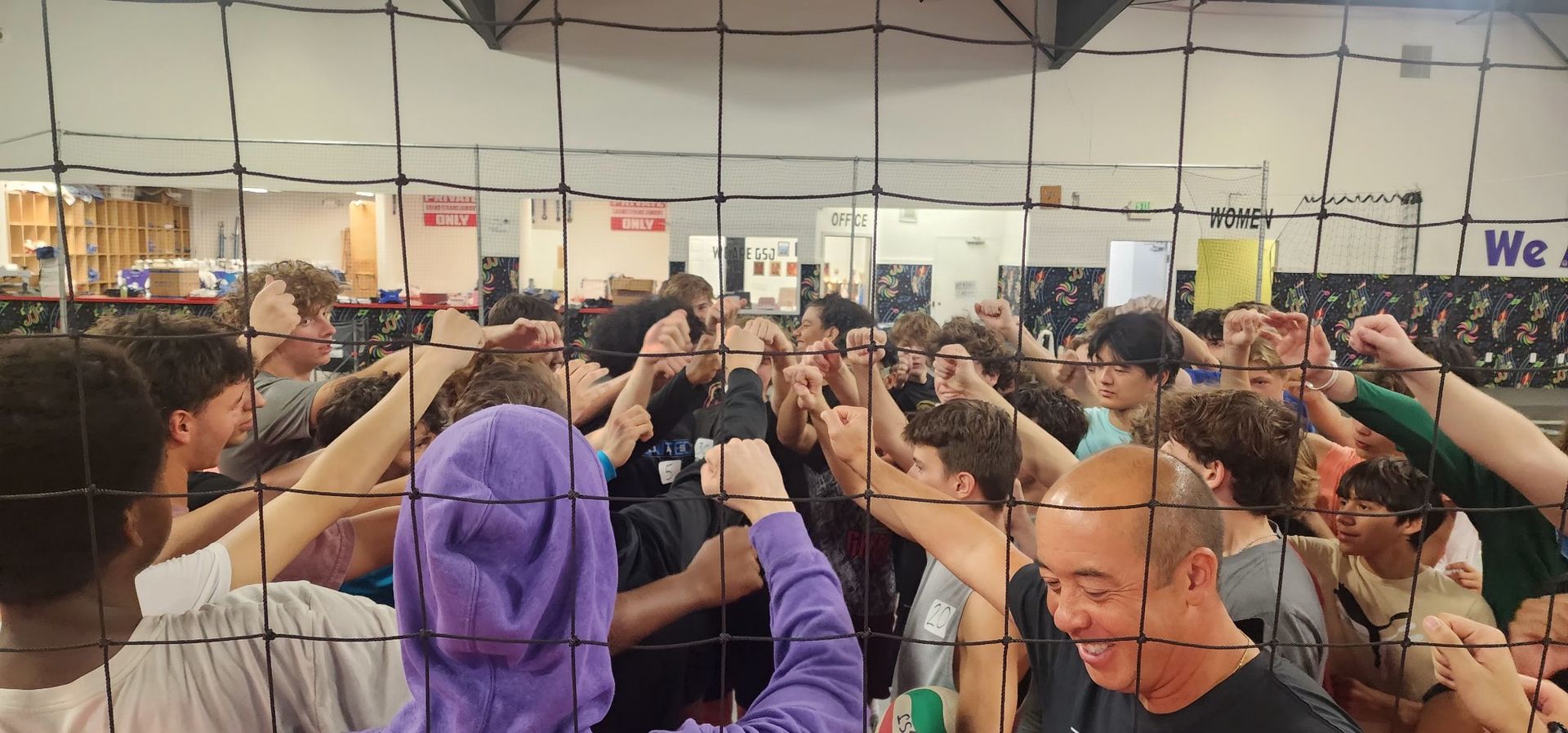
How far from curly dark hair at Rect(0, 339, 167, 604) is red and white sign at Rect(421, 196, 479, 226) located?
5.23m

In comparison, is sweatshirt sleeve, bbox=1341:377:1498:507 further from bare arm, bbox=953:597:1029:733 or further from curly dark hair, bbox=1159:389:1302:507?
bare arm, bbox=953:597:1029:733

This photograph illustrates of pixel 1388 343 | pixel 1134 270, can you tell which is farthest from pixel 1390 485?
pixel 1134 270

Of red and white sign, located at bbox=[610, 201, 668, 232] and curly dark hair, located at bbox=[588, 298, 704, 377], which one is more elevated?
red and white sign, located at bbox=[610, 201, 668, 232]

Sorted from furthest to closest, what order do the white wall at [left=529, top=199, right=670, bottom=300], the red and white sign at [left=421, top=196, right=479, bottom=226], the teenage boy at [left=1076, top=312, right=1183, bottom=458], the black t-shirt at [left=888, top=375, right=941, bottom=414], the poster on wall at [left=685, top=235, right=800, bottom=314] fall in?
the white wall at [left=529, top=199, right=670, bottom=300]
the red and white sign at [left=421, top=196, right=479, bottom=226]
the poster on wall at [left=685, top=235, right=800, bottom=314]
the black t-shirt at [left=888, top=375, right=941, bottom=414]
the teenage boy at [left=1076, top=312, right=1183, bottom=458]

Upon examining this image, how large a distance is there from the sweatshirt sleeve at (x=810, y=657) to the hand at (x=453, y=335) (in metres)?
0.46

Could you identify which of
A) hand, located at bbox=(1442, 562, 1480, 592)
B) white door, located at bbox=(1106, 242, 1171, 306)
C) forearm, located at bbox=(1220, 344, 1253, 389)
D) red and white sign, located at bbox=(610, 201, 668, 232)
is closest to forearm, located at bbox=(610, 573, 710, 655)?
forearm, located at bbox=(1220, 344, 1253, 389)

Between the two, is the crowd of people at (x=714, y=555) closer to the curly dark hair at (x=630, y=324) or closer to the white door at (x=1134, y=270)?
the curly dark hair at (x=630, y=324)

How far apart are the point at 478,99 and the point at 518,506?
224 inches

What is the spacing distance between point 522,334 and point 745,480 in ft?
1.66

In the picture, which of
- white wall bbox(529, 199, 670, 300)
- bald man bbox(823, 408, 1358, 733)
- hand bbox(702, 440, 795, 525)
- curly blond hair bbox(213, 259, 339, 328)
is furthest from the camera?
white wall bbox(529, 199, 670, 300)

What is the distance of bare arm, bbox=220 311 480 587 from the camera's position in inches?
38.8

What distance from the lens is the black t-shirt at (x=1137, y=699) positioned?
2.98ft

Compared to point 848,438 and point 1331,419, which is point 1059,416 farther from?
point 848,438

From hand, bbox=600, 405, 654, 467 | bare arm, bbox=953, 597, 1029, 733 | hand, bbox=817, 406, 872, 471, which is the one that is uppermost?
hand, bbox=817, 406, 872, 471
